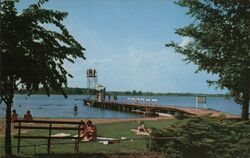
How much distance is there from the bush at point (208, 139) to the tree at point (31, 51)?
13.5 ft

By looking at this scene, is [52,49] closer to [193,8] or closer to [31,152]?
[31,152]

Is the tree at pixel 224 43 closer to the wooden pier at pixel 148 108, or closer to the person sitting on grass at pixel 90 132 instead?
the person sitting on grass at pixel 90 132

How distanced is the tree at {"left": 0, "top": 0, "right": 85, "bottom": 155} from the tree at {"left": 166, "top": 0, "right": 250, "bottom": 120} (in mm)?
6791

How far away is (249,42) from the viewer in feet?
63.1

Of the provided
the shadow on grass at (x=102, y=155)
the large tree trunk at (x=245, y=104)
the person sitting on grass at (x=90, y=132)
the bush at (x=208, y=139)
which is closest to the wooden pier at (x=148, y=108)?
the large tree trunk at (x=245, y=104)

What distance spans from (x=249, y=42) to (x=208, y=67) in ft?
8.80

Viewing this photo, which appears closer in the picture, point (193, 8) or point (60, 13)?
point (60, 13)

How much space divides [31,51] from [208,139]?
6.05 m

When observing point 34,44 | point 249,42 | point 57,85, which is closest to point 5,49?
point 34,44

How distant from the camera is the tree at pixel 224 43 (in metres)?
19.3

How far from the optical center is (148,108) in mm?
67750

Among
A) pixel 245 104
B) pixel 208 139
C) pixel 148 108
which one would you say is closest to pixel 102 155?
pixel 208 139

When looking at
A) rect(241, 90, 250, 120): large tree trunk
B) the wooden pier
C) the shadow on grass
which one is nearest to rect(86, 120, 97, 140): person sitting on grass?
the shadow on grass

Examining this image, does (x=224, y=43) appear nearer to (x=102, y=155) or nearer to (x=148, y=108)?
(x=102, y=155)
